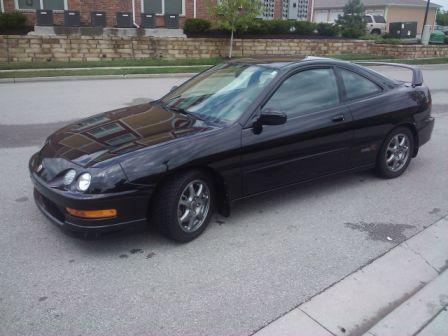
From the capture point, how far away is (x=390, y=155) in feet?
17.8

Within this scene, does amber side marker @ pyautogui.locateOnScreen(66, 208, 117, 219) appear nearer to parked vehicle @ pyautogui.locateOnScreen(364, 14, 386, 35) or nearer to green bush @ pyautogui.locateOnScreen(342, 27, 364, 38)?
green bush @ pyautogui.locateOnScreen(342, 27, 364, 38)

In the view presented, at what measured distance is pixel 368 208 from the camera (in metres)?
4.66

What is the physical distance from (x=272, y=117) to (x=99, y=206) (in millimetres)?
1660

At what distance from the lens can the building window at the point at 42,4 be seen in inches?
820

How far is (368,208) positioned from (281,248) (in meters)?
1.35

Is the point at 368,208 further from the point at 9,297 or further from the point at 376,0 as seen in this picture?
the point at 376,0

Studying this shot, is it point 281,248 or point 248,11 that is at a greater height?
point 248,11

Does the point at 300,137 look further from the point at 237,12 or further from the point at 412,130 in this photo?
the point at 237,12

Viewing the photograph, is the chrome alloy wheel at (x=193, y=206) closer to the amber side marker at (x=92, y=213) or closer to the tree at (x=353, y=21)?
the amber side marker at (x=92, y=213)

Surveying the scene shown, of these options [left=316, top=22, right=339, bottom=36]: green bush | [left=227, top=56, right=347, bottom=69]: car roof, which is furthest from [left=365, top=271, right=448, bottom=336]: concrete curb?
[left=316, top=22, right=339, bottom=36]: green bush

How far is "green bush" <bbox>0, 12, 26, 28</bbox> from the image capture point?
60.0ft

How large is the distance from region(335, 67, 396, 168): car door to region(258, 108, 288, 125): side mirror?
3.80 feet

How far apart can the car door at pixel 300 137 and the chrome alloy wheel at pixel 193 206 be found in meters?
0.41

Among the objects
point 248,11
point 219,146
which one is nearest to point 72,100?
point 219,146
